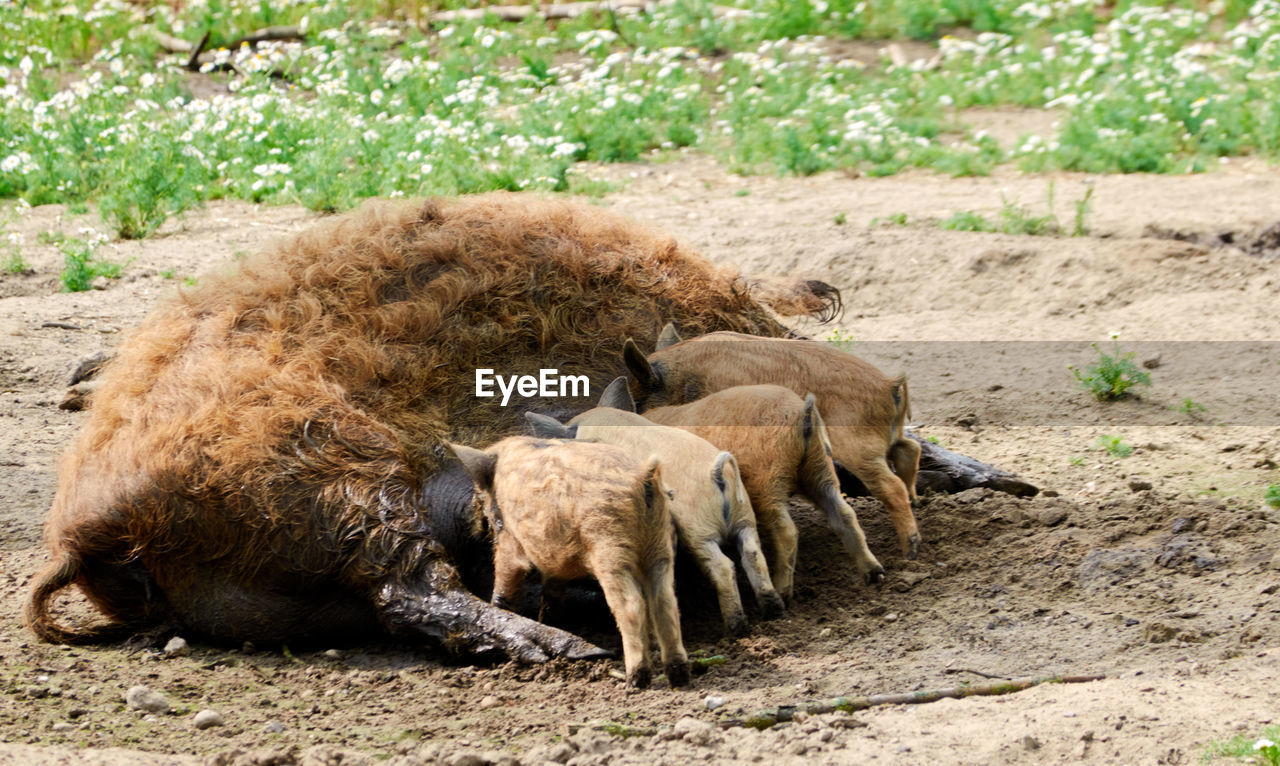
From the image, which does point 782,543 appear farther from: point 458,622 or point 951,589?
point 458,622

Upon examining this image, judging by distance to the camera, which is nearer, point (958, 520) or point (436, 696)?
point (436, 696)

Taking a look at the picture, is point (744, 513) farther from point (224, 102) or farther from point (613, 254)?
point (224, 102)

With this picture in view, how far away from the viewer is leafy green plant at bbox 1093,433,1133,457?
5465 millimetres

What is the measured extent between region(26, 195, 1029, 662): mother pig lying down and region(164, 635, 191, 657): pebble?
0.07 meters

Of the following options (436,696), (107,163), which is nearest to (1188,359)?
(436,696)

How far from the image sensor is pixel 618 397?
14.5 feet

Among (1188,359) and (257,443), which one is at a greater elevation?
(257,443)

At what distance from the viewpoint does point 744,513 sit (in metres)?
3.92

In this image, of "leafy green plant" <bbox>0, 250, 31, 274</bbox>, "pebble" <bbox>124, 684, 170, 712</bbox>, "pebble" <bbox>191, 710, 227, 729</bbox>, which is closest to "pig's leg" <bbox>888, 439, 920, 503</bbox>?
"pebble" <bbox>191, 710, 227, 729</bbox>

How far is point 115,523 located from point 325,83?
8328 mm

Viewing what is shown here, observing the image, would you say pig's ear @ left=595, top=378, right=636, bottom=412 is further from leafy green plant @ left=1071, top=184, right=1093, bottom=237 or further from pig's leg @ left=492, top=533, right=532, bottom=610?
leafy green plant @ left=1071, top=184, right=1093, bottom=237

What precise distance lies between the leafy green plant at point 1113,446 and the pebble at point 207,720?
3.70 meters

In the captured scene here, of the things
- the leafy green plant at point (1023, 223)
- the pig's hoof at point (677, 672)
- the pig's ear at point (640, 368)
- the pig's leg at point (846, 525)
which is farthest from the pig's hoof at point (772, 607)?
the leafy green plant at point (1023, 223)

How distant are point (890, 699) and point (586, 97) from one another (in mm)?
8694
